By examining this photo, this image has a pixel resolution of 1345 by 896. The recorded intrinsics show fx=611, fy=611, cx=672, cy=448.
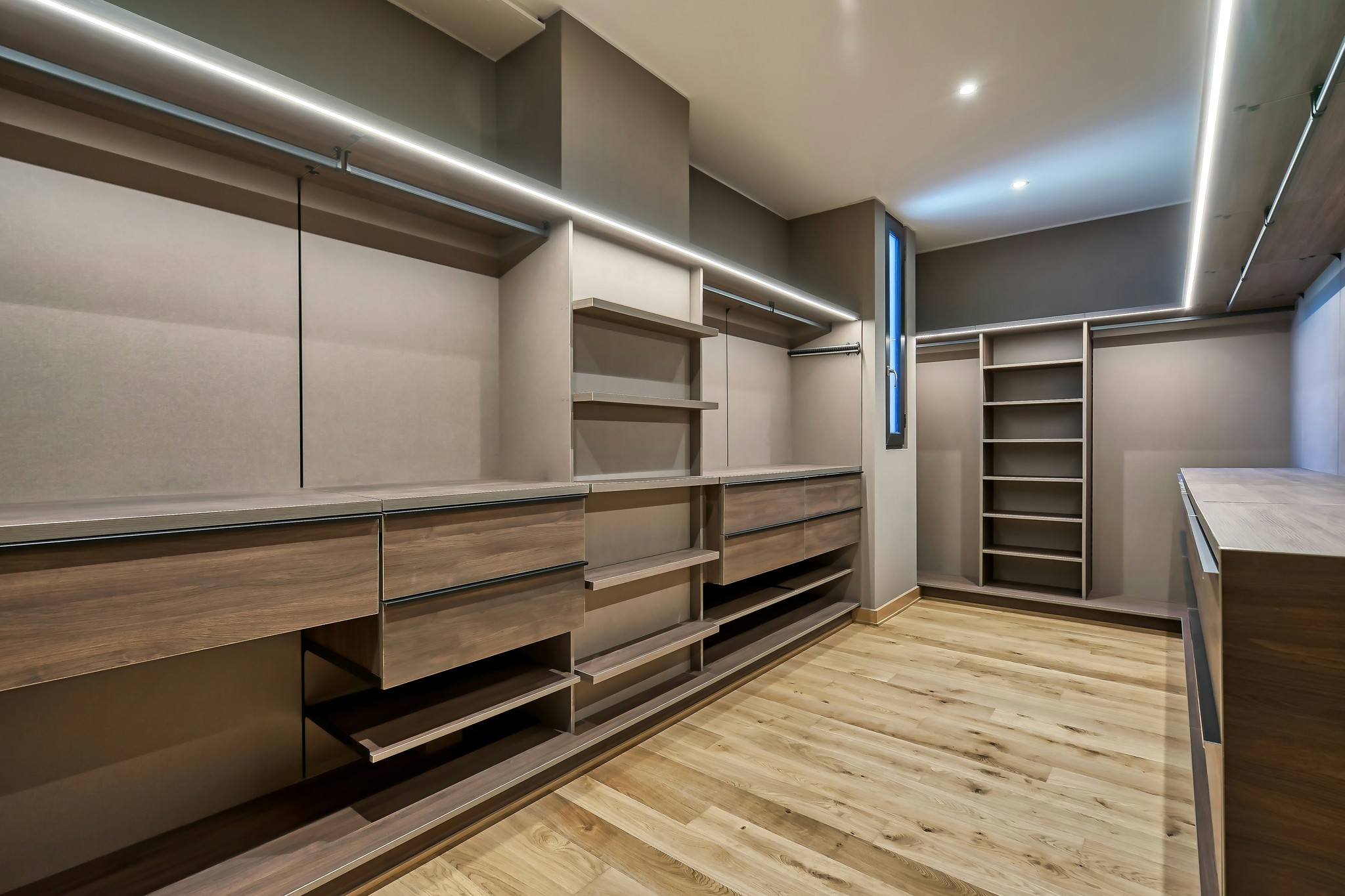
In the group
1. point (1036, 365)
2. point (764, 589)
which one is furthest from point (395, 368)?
point (1036, 365)

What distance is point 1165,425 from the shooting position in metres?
4.38

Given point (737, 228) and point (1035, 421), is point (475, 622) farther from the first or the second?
point (1035, 421)

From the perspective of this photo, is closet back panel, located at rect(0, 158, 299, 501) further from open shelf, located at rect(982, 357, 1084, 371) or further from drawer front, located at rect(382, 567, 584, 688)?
open shelf, located at rect(982, 357, 1084, 371)

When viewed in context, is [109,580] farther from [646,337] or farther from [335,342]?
[646,337]

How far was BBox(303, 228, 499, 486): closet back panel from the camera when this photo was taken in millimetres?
1987

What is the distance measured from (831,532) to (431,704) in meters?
2.59

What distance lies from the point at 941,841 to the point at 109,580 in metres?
2.28

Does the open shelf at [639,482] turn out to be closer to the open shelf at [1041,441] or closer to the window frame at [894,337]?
the window frame at [894,337]

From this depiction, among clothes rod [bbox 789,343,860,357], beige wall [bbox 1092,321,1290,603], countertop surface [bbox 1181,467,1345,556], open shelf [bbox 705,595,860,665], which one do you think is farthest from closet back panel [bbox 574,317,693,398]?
beige wall [bbox 1092,321,1290,603]

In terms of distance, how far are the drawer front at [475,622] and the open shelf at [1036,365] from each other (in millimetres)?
3886

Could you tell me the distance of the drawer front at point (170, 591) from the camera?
114 centimetres

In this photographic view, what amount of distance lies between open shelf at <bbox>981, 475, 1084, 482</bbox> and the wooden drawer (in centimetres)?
359

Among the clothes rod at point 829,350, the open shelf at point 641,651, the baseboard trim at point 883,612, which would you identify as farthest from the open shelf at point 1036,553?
the open shelf at point 641,651

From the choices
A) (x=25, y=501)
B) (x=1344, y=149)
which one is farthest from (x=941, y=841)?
(x=25, y=501)
